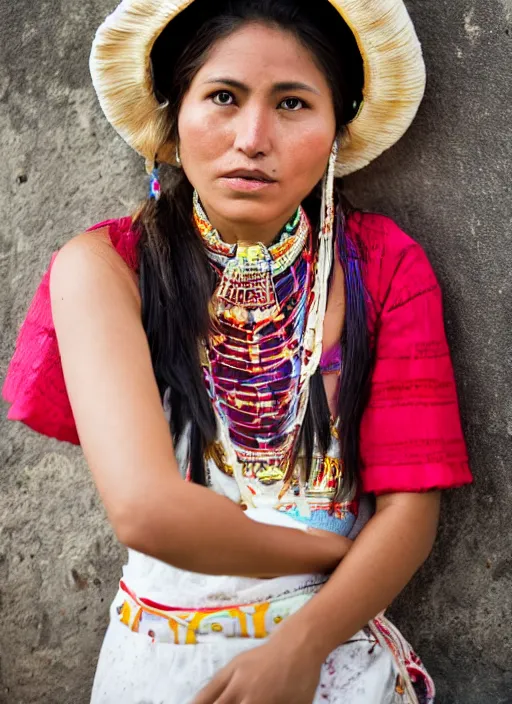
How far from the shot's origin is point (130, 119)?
2.15 m

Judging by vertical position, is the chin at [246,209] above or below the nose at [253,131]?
below

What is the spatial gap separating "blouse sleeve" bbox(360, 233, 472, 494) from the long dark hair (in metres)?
0.06

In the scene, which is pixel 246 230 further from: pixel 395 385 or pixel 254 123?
pixel 395 385

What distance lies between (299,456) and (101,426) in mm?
524

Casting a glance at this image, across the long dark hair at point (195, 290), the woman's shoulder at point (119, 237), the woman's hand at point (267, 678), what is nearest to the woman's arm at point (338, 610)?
the woman's hand at point (267, 678)

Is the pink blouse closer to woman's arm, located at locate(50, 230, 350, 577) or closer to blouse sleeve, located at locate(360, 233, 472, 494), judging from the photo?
blouse sleeve, located at locate(360, 233, 472, 494)

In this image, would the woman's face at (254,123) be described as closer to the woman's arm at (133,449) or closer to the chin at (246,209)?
the chin at (246,209)

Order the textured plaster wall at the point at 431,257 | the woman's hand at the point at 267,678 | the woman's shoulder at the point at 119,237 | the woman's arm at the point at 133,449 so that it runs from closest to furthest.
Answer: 1. the woman's arm at the point at 133,449
2. the woman's hand at the point at 267,678
3. the woman's shoulder at the point at 119,237
4. the textured plaster wall at the point at 431,257

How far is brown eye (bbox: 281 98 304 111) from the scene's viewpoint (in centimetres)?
191

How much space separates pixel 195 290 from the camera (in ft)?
6.70

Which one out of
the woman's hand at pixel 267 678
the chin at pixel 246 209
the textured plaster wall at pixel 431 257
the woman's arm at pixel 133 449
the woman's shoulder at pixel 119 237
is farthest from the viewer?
the textured plaster wall at pixel 431 257

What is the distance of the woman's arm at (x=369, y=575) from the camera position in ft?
6.01

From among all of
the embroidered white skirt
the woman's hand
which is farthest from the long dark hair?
the woman's hand

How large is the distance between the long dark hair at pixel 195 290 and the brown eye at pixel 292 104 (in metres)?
0.10
